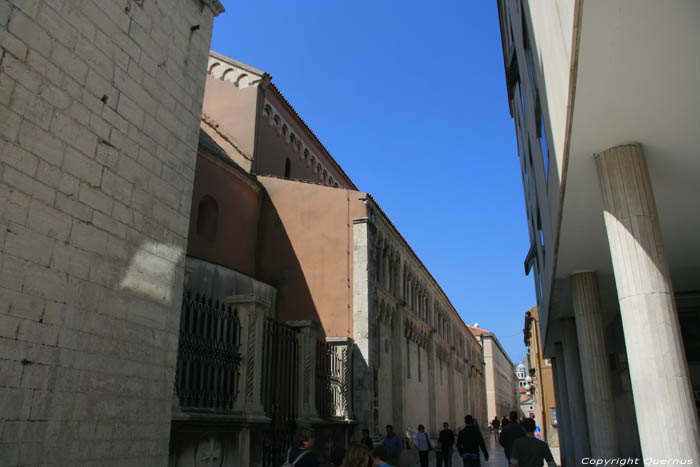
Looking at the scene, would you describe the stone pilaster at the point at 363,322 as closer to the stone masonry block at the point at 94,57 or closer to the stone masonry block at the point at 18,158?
the stone masonry block at the point at 94,57

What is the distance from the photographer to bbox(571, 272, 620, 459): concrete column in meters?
10.2

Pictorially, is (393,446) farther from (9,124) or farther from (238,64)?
(238,64)

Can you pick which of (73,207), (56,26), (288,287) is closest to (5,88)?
(56,26)

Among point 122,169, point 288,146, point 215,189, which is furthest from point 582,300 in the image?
point 288,146

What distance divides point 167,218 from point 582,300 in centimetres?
813

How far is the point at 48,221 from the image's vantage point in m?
5.26

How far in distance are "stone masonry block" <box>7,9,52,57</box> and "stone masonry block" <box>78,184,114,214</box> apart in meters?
1.40

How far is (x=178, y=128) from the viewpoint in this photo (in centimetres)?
744

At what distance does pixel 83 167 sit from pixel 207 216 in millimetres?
10422

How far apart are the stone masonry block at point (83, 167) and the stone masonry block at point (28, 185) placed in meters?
0.35

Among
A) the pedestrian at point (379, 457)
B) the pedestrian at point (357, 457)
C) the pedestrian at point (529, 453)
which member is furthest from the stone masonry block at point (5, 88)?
the pedestrian at point (529, 453)

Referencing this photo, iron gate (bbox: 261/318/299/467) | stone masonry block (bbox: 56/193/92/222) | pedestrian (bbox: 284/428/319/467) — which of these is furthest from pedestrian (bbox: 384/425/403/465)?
stone masonry block (bbox: 56/193/92/222)

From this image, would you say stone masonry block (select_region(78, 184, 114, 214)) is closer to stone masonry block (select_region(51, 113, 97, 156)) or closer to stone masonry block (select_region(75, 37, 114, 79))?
stone masonry block (select_region(51, 113, 97, 156))

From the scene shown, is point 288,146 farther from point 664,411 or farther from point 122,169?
point 664,411
